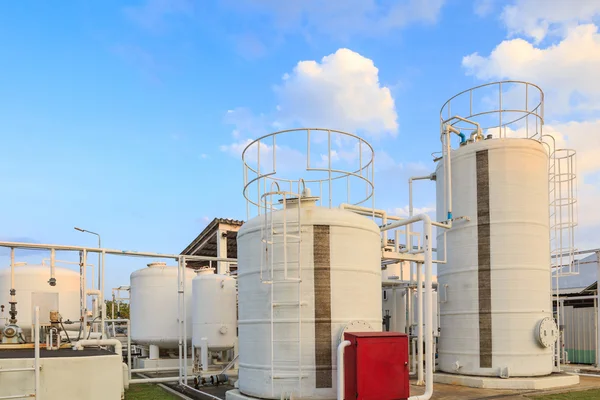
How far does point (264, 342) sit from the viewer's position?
1120 centimetres

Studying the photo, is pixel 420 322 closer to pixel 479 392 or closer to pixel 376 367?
pixel 479 392

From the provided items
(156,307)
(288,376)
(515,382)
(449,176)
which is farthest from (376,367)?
(156,307)

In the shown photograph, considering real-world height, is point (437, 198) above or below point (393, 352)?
above

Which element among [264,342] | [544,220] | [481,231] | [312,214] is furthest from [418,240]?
[264,342]

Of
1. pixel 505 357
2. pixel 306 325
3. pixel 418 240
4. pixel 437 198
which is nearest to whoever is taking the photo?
pixel 306 325

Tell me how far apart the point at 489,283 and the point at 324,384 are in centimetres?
655

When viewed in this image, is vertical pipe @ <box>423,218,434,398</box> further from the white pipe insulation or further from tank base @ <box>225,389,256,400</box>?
tank base @ <box>225,389,256,400</box>

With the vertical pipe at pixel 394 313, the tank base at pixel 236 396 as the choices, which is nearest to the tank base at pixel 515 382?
the vertical pipe at pixel 394 313

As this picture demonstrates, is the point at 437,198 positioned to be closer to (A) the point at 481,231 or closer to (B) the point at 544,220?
(A) the point at 481,231

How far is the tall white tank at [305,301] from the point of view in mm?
10867

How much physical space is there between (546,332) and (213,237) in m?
25.2

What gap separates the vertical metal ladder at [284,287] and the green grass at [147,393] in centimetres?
462

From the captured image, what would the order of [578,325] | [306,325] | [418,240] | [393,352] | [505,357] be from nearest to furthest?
[393,352]
[306,325]
[505,357]
[418,240]
[578,325]

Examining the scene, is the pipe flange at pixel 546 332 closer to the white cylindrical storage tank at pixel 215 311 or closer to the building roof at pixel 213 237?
the white cylindrical storage tank at pixel 215 311
